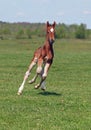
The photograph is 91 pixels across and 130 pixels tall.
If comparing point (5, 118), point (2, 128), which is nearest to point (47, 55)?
point (5, 118)

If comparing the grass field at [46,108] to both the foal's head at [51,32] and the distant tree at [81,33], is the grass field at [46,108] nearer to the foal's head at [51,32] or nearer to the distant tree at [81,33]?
the foal's head at [51,32]

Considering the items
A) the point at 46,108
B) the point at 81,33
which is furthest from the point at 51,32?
the point at 81,33

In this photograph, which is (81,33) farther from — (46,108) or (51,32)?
(46,108)

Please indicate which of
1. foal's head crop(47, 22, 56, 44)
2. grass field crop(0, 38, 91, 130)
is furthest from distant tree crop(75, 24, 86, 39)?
foal's head crop(47, 22, 56, 44)

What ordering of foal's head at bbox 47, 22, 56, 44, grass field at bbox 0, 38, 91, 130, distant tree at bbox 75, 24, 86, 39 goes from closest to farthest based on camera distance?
grass field at bbox 0, 38, 91, 130
foal's head at bbox 47, 22, 56, 44
distant tree at bbox 75, 24, 86, 39

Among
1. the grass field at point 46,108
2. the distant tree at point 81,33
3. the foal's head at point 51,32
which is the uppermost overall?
the foal's head at point 51,32

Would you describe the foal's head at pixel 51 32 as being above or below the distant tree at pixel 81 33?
above

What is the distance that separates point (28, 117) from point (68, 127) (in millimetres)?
1446

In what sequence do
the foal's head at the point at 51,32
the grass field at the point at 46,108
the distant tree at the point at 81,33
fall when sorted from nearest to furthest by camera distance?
1. the grass field at the point at 46,108
2. the foal's head at the point at 51,32
3. the distant tree at the point at 81,33

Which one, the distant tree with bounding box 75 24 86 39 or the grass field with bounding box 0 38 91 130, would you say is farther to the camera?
the distant tree with bounding box 75 24 86 39

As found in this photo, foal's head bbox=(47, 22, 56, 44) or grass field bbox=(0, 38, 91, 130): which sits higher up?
foal's head bbox=(47, 22, 56, 44)

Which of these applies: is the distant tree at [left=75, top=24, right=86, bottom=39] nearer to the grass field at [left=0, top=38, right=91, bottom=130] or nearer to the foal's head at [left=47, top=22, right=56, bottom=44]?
the grass field at [left=0, top=38, right=91, bottom=130]

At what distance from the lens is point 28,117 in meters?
13.1

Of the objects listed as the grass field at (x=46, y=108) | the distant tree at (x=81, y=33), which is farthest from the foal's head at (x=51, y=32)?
the distant tree at (x=81, y=33)
